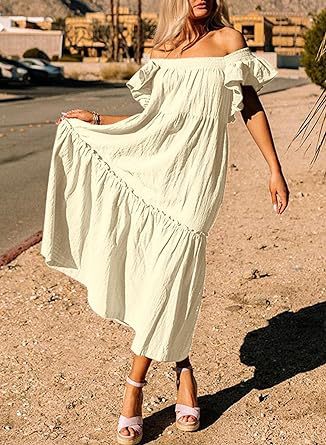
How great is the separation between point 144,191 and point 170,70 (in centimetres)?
47

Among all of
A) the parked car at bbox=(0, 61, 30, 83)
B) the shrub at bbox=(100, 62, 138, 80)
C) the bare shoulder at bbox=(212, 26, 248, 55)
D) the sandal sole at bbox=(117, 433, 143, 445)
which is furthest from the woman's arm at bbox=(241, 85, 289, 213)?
the shrub at bbox=(100, 62, 138, 80)

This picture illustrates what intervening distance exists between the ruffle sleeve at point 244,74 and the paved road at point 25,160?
3.91m

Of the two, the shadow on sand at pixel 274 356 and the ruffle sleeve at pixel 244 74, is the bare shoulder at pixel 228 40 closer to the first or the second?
the ruffle sleeve at pixel 244 74

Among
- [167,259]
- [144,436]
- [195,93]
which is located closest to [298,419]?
[144,436]

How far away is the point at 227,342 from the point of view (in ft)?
Answer: 15.3

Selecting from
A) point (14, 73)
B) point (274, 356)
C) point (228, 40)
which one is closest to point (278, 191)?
point (228, 40)

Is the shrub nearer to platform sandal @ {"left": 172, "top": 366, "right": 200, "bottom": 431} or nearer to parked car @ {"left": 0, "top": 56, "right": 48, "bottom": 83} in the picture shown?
parked car @ {"left": 0, "top": 56, "right": 48, "bottom": 83}

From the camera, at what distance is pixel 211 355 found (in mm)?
4480

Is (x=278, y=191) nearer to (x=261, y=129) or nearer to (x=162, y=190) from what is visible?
(x=261, y=129)

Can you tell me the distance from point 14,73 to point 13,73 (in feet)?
0.16

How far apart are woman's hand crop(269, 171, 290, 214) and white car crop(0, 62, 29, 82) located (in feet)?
135

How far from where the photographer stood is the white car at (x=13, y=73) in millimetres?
43656

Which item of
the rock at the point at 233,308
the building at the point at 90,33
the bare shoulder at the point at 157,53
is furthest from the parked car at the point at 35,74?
the building at the point at 90,33

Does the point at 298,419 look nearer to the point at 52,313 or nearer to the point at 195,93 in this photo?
the point at 195,93
